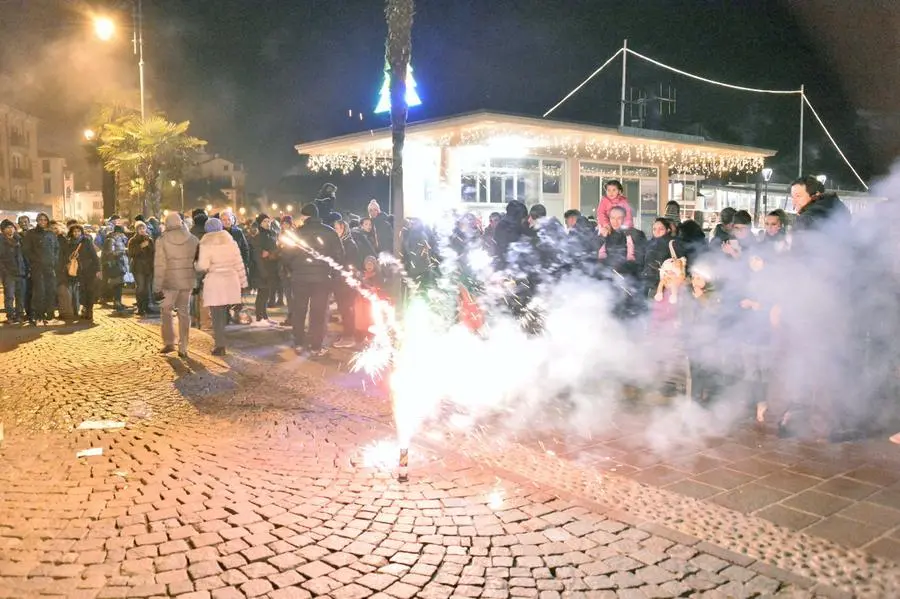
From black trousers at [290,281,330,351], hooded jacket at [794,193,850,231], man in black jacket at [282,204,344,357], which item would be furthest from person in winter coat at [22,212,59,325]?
hooded jacket at [794,193,850,231]

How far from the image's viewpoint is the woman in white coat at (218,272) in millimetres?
9680

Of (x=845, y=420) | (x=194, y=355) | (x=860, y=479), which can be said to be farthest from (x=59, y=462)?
(x=845, y=420)

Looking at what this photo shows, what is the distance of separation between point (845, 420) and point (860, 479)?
50.0 inches

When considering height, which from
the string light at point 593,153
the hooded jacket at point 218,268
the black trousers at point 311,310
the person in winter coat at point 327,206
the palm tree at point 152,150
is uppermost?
the palm tree at point 152,150

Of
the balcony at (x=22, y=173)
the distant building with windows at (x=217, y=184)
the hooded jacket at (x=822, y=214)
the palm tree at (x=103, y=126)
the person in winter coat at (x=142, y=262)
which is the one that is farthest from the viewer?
the distant building with windows at (x=217, y=184)

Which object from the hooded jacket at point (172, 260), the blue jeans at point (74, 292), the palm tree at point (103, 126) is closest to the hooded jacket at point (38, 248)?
the blue jeans at point (74, 292)

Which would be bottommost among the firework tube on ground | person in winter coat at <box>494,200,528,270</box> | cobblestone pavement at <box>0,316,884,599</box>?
cobblestone pavement at <box>0,316,884,599</box>

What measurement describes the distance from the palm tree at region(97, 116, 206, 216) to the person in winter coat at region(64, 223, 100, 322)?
42.1ft

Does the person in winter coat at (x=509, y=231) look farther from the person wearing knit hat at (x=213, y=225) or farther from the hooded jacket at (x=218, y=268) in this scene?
the person wearing knit hat at (x=213, y=225)

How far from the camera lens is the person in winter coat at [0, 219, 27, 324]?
13.0 meters

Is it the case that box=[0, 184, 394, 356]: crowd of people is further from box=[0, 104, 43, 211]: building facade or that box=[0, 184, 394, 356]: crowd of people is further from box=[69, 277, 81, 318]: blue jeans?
box=[0, 104, 43, 211]: building facade

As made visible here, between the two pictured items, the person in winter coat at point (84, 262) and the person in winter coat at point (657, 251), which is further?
the person in winter coat at point (84, 262)

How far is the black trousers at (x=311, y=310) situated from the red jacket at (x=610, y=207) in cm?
391

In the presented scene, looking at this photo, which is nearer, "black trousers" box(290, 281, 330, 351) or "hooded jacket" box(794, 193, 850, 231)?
"hooded jacket" box(794, 193, 850, 231)
